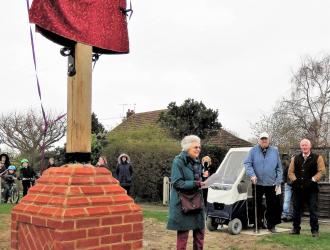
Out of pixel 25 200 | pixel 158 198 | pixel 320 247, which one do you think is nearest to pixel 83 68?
pixel 25 200

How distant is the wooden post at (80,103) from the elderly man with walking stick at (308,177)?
5.69m

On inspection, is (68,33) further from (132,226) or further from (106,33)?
(132,226)

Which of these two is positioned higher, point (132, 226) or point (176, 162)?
point (176, 162)

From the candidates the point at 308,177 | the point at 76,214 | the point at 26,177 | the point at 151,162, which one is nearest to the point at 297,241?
the point at 308,177

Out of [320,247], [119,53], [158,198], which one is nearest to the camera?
[119,53]

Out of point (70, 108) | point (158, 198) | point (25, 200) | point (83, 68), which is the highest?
point (83, 68)

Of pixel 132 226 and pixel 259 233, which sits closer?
pixel 132 226

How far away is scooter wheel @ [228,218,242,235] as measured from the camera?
9083 millimetres

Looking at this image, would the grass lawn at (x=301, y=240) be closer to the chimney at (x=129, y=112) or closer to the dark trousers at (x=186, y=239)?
the dark trousers at (x=186, y=239)

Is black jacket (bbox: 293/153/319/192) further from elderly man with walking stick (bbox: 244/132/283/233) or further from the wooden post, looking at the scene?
the wooden post

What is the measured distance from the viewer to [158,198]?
18.1m

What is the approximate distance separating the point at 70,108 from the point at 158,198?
14.5m

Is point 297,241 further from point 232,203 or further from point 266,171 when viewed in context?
point 232,203

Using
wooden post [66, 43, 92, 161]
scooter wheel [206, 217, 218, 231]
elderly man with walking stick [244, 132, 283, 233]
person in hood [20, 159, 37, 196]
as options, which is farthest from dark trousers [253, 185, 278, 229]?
person in hood [20, 159, 37, 196]
